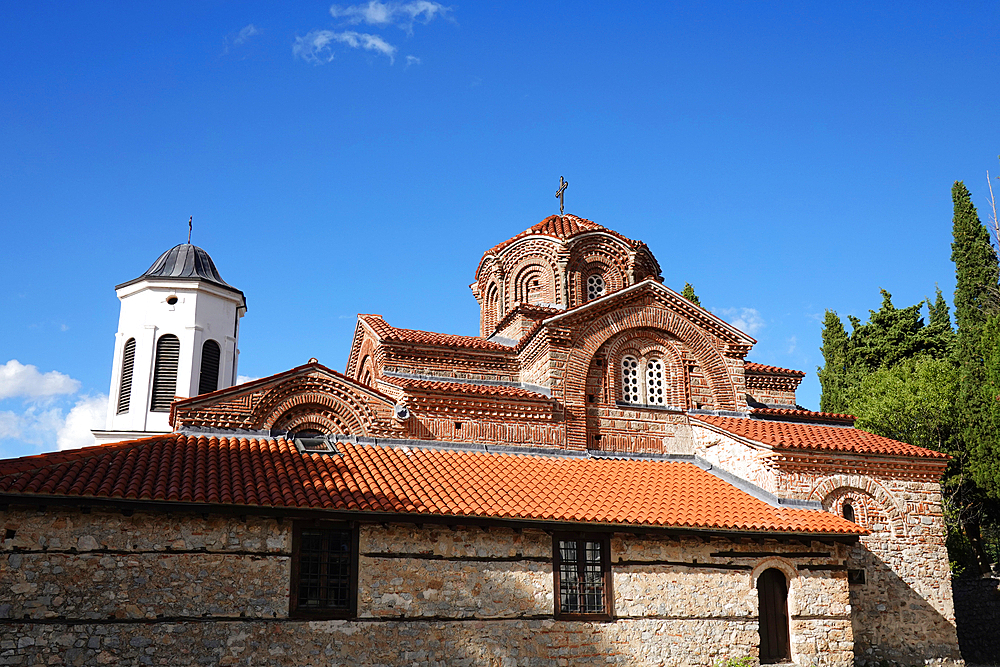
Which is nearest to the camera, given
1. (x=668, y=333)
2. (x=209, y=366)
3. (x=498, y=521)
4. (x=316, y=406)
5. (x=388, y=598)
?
(x=388, y=598)

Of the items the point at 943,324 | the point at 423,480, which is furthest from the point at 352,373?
the point at 943,324

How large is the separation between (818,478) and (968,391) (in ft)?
29.0

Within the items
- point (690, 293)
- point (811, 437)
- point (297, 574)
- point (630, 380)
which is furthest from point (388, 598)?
point (690, 293)

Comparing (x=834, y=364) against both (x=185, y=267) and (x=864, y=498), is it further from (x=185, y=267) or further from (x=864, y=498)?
(x=185, y=267)

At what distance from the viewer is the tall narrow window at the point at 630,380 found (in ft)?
49.3

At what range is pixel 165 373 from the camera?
1772cm

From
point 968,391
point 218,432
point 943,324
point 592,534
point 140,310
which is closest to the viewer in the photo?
point 592,534

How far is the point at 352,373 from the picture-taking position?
19.0 metres

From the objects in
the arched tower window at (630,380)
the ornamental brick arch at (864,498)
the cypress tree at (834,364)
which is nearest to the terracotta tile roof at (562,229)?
the arched tower window at (630,380)

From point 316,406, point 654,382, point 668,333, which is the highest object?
point 668,333

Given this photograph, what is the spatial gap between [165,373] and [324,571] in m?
9.02

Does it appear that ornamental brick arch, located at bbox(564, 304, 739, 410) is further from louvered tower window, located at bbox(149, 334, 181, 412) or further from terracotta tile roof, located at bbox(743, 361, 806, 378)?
Result: louvered tower window, located at bbox(149, 334, 181, 412)

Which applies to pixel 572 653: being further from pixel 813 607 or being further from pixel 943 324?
pixel 943 324

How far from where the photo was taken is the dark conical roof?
61.0 feet
